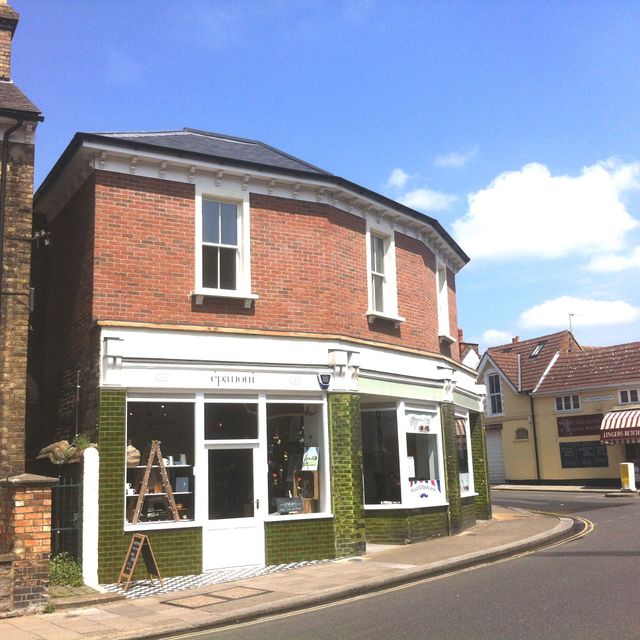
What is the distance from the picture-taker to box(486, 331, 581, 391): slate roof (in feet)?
125

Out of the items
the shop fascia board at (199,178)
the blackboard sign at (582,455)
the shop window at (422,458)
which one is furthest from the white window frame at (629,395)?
the shop fascia board at (199,178)

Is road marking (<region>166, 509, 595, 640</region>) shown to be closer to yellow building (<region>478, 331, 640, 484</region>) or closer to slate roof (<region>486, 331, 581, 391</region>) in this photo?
yellow building (<region>478, 331, 640, 484</region>)

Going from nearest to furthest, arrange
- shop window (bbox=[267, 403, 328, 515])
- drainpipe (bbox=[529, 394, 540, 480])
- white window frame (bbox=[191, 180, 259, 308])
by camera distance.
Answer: white window frame (bbox=[191, 180, 259, 308]) < shop window (bbox=[267, 403, 328, 515]) < drainpipe (bbox=[529, 394, 540, 480])

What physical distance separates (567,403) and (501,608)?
94.8ft

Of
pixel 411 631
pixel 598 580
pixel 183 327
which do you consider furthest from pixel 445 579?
pixel 183 327

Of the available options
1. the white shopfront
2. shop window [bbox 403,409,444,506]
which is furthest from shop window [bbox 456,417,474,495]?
the white shopfront

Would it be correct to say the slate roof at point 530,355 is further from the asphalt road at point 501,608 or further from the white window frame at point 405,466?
the asphalt road at point 501,608

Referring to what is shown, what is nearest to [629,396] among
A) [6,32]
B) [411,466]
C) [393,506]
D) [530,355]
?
[530,355]

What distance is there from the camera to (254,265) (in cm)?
1333

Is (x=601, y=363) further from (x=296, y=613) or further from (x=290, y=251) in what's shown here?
(x=296, y=613)

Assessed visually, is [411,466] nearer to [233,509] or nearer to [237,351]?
[233,509]

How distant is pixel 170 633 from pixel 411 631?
279 cm

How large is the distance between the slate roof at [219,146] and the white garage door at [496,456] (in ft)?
86.6

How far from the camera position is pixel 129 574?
35.4 ft
